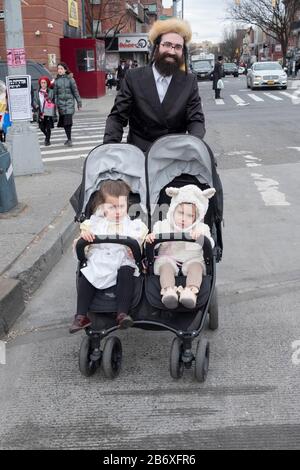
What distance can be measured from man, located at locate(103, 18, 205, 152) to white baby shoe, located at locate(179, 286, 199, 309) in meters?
1.38

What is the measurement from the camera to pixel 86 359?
12.1 ft

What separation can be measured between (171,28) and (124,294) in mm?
2102

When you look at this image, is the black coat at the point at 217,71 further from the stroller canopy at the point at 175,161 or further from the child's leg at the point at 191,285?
the child's leg at the point at 191,285

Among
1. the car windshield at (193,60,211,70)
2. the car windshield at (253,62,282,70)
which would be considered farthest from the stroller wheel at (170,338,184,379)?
the car windshield at (193,60,211,70)

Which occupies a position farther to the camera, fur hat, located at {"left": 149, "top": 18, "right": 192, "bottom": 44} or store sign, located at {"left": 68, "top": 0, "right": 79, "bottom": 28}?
store sign, located at {"left": 68, "top": 0, "right": 79, "bottom": 28}

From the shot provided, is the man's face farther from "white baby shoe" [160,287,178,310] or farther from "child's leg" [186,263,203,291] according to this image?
"white baby shoe" [160,287,178,310]

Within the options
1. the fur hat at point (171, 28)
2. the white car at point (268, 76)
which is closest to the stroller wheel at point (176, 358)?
the fur hat at point (171, 28)

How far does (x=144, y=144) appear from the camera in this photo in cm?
472

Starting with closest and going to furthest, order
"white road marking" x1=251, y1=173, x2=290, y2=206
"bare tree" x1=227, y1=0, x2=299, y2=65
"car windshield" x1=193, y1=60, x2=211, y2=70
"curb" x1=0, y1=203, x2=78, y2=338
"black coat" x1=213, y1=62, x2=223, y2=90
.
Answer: "curb" x1=0, y1=203, x2=78, y2=338, "white road marking" x1=251, y1=173, x2=290, y2=206, "black coat" x1=213, y1=62, x2=223, y2=90, "car windshield" x1=193, y1=60, x2=211, y2=70, "bare tree" x1=227, y1=0, x2=299, y2=65

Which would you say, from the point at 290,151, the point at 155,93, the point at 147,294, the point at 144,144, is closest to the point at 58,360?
the point at 147,294

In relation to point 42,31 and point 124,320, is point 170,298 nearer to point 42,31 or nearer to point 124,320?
point 124,320

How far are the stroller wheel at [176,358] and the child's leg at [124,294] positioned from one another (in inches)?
12.8

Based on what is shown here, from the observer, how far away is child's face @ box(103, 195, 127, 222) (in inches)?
153
